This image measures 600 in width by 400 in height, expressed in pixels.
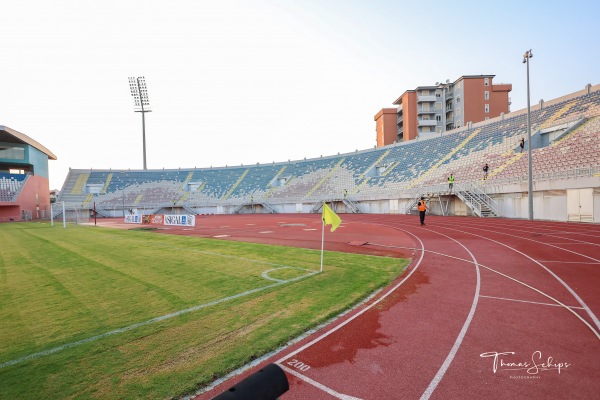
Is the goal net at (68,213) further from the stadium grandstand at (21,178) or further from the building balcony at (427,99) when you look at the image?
the building balcony at (427,99)

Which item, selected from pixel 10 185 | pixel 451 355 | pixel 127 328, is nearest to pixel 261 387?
pixel 451 355

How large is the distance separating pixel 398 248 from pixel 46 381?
37.6 ft

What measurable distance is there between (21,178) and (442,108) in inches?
2953

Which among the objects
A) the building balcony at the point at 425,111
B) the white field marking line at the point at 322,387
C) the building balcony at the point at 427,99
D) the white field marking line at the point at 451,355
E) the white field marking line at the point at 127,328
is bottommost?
the white field marking line at the point at 322,387

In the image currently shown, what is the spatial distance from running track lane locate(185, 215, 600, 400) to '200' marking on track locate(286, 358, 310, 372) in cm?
3

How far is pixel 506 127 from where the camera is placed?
32.0 m

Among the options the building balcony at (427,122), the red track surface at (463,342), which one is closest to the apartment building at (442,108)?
the building balcony at (427,122)

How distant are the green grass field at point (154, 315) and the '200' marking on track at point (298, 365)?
43 cm

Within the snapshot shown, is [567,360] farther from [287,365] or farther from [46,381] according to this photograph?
[46,381]

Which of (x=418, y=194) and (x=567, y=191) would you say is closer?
(x=567, y=191)

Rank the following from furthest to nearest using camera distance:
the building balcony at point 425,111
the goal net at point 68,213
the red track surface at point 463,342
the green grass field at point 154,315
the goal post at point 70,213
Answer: the building balcony at point 425,111 < the goal net at point 68,213 < the goal post at point 70,213 < the green grass field at point 154,315 < the red track surface at point 463,342

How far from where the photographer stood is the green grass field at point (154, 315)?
3555 mm

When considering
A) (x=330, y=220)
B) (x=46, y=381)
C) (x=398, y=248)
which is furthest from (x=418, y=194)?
(x=46, y=381)

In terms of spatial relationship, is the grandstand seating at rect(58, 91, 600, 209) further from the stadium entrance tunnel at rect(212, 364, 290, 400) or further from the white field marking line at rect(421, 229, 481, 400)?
the stadium entrance tunnel at rect(212, 364, 290, 400)
